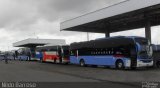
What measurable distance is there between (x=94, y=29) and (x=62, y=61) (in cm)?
936

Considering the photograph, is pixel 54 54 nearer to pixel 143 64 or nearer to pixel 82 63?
pixel 82 63

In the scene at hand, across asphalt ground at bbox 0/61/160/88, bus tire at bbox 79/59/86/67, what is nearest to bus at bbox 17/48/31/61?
bus tire at bbox 79/59/86/67

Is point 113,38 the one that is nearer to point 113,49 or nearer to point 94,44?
point 113,49

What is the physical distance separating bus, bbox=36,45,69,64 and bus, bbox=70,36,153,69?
7.15 m

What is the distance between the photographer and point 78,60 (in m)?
35.3

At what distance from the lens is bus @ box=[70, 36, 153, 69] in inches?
1027

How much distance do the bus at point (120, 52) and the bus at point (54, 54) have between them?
282 inches

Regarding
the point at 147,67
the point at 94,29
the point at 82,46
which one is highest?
the point at 94,29

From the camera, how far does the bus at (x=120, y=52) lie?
85.6 feet

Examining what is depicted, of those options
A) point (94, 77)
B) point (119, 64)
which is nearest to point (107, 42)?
point (119, 64)

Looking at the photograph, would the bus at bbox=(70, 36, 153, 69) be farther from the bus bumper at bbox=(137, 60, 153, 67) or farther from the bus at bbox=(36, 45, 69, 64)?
the bus at bbox=(36, 45, 69, 64)

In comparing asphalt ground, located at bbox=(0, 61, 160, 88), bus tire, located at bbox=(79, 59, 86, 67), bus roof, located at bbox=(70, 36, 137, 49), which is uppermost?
bus roof, located at bbox=(70, 36, 137, 49)

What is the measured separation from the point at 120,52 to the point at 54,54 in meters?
17.7

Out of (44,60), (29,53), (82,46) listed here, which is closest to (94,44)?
(82,46)
